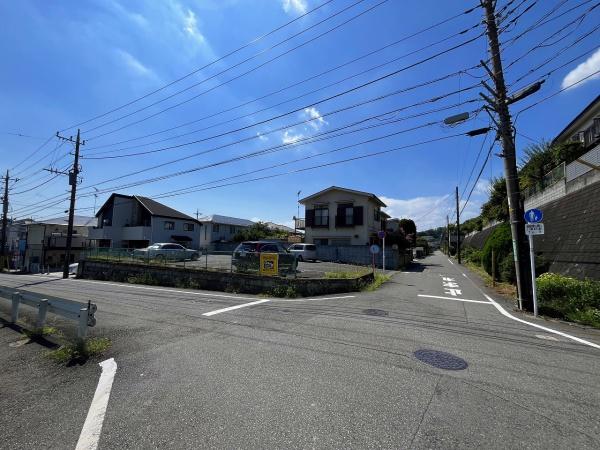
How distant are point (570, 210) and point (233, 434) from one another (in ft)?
52.3

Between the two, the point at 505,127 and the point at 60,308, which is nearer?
the point at 60,308

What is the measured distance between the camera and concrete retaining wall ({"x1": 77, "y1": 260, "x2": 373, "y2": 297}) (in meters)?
12.6

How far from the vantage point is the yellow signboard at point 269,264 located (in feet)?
42.7

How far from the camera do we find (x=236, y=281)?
13.7 meters

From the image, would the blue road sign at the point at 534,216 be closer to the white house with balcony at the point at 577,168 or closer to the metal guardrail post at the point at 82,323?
the white house with balcony at the point at 577,168

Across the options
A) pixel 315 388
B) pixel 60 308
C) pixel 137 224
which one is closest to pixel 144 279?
pixel 60 308

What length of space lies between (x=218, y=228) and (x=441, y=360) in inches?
1721

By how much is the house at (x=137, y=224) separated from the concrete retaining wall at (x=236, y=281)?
18.0 meters

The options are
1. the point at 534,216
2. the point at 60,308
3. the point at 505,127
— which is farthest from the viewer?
the point at 505,127

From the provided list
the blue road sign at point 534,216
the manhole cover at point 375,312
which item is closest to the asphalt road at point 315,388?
the manhole cover at point 375,312

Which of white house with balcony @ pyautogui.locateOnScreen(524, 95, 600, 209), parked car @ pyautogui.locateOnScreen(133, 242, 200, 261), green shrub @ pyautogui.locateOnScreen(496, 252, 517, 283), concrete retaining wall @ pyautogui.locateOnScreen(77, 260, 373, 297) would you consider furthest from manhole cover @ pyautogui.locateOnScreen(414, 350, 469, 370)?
parked car @ pyautogui.locateOnScreen(133, 242, 200, 261)

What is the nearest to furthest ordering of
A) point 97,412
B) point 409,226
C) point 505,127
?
point 97,412
point 505,127
point 409,226

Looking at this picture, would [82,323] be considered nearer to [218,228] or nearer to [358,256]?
[358,256]

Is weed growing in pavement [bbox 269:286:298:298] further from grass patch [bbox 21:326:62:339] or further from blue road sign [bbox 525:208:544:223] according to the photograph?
blue road sign [bbox 525:208:544:223]
